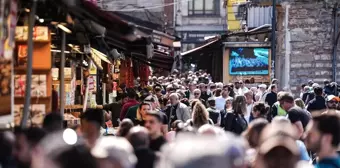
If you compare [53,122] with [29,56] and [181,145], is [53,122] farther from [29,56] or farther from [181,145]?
[181,145]

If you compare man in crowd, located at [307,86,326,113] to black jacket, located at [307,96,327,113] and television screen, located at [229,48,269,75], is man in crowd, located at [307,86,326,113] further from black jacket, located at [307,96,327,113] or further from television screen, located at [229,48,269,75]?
television screen, located at [229,48,269,75]

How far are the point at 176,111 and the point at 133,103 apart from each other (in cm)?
88

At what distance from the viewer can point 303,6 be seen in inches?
1288

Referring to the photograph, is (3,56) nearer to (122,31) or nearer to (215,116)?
(122,31)

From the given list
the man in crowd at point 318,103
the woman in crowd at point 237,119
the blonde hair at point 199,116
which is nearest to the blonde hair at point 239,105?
the woman in crowd at point 237,119

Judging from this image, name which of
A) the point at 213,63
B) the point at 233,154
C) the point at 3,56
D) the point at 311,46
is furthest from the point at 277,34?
the point at 233,154

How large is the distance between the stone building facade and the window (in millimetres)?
42295

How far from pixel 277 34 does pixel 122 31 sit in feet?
86.3

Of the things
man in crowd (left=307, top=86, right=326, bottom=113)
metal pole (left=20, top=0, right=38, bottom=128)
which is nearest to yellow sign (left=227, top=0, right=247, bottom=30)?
man in crowd (left=307, top=86, right=326, bottom=113)

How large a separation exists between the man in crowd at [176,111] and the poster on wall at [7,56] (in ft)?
20.0

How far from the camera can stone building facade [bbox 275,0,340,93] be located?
32500 mm

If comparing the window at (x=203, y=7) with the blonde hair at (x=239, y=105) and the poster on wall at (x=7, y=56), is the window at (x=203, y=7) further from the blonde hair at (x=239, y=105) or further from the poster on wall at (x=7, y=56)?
the poster on wall at (x=7, y=56)

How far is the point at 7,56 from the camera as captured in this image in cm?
850

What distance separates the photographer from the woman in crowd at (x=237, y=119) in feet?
44.3
